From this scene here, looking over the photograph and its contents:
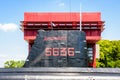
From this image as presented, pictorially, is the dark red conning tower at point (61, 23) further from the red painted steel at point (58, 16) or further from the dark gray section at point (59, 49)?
the dark gray section at point (59, 49)

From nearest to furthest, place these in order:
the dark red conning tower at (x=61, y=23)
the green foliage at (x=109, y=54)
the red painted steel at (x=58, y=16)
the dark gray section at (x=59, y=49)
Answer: the dark gray section at (x=59, y=49) → the dark red conning tower at (x=61, y=23) → the red painted steel at (x=58, y=16) → the green foliage at (x=109, y=54)

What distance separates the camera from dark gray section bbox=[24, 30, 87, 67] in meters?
12.6

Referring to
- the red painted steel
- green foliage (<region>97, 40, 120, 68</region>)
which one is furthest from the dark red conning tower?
green foliage (<region>97, 40, 120, 68</region>)

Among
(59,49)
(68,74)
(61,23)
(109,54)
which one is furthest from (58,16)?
(68,74)

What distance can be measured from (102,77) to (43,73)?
1.72m

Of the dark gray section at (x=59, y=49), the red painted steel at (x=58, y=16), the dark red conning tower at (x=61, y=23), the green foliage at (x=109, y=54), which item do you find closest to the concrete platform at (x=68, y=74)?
the dark gray section at (x=59, y=49)

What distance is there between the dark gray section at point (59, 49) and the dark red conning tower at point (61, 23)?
121ft

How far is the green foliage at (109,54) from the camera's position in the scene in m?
70.4

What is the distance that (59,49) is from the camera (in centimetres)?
1290

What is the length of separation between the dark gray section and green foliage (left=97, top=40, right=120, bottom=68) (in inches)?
2254

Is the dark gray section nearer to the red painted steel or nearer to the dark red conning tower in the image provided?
the dark red conning tower

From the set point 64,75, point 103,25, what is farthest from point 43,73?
point 103,25

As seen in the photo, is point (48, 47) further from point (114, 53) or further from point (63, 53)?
point (114, 53)

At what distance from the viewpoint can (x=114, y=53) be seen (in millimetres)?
73250
